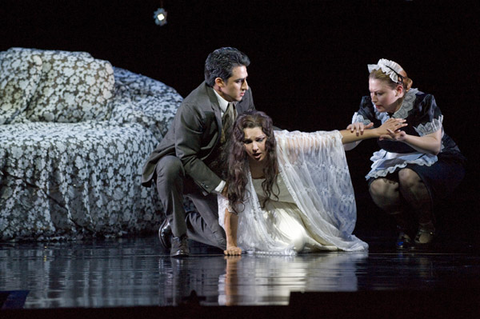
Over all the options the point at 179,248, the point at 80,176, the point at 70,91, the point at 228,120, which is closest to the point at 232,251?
the point at 179,248

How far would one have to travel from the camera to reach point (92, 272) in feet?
8.91

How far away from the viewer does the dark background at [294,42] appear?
19.2 feet

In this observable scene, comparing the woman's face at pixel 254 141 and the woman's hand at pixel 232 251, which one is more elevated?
the woman's face at pixel 254 141

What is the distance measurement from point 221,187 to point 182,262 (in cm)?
47

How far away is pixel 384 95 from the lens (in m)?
3.62

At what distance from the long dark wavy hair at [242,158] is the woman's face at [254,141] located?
0.05ft

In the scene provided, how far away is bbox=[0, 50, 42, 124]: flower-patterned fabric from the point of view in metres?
4.98

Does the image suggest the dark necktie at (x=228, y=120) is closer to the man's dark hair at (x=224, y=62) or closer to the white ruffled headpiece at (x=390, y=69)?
the man's dark hair at (x=224, y=62)

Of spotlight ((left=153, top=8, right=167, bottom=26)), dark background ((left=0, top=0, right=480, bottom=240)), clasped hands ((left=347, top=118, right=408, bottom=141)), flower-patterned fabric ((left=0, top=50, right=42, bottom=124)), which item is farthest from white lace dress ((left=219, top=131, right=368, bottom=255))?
spotlight ((left=153, top=8, right=167, bottom=26))

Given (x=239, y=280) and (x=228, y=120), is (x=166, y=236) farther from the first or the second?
(x=239, y=280)

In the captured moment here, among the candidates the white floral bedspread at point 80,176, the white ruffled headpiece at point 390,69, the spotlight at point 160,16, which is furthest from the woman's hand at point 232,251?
the spotlight at point 160,16

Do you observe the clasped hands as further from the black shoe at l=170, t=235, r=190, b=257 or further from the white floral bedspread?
the white floral bedspread

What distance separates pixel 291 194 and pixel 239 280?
1.10 metres

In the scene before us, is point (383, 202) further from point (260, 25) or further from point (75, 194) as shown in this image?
point (260, 25)
